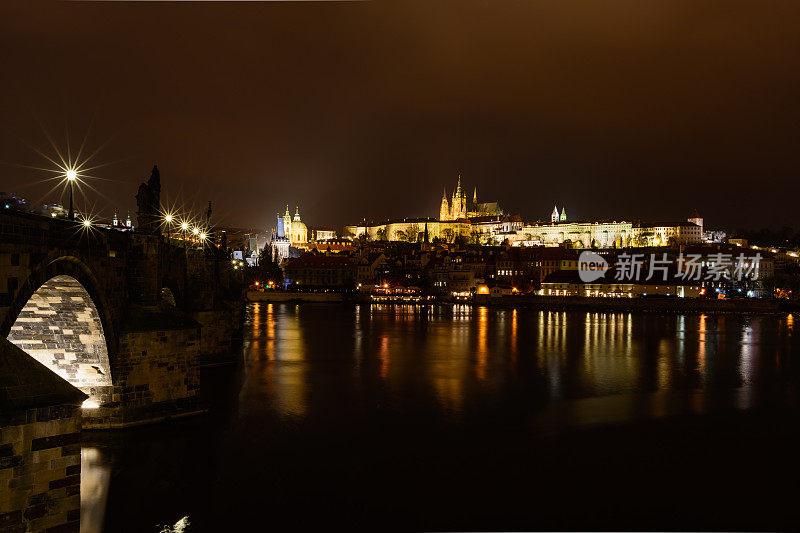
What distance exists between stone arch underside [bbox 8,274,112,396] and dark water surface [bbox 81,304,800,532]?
2.94 ft

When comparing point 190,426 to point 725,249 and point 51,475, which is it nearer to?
point 51,475

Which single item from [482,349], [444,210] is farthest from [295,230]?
[482,349]

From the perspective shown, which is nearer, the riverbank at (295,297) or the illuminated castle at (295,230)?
the riverbank at (295,297)

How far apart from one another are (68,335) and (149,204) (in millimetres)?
3160

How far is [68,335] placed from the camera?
8.83 meters

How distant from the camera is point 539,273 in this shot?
59.8 metres

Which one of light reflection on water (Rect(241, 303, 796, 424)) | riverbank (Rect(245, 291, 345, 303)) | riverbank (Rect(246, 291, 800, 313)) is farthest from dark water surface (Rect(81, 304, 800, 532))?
riverbank (Rect(245, 291, 345, 303))

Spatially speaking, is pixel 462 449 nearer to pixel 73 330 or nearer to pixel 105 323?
pixel 105 323

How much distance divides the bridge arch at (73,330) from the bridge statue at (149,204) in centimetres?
253

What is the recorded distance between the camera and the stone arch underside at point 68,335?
8.22 m

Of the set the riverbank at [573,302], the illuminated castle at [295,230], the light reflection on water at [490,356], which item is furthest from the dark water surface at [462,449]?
the illuminated castle at [295,230]

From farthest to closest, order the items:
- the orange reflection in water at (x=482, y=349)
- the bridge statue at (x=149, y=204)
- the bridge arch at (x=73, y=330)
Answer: the orange reflection in water at (x=482, y=349) < the bridge statue at (x=149, y=204) < the bridge arch at (x=73, y=330)

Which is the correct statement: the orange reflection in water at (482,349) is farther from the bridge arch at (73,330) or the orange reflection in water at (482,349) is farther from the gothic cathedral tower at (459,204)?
the gothic cathedral tower at (459,204)

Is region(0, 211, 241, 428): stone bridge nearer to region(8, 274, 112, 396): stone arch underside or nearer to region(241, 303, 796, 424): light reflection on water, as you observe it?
region(8, 274, 112, 396): stone arch underside
